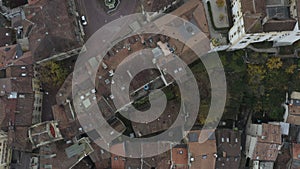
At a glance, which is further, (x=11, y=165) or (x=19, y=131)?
A: (x=11, y=165)

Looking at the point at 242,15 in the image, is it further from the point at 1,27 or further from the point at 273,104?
the point at 1,27

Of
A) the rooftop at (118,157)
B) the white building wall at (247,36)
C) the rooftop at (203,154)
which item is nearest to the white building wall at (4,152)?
the rooftop at (118,157)

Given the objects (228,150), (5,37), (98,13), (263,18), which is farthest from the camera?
(98,13)

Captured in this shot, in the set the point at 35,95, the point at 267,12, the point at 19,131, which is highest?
the point at 267,12

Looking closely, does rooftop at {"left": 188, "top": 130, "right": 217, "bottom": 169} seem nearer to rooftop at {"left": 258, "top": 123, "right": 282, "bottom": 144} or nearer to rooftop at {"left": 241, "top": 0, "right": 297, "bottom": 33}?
rooftop at {"left": 258, "top": 123, "right": 282, "bottom": 144}

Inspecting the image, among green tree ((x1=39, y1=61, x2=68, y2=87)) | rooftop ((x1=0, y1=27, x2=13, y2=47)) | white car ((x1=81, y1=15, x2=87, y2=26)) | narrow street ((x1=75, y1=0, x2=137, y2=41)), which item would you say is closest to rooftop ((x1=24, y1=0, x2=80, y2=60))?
green tree ((x1=39, y1=61, x2=68, y2=87))

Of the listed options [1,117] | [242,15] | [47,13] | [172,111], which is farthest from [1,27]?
[242,15]

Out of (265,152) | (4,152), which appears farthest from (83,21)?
(265,152)

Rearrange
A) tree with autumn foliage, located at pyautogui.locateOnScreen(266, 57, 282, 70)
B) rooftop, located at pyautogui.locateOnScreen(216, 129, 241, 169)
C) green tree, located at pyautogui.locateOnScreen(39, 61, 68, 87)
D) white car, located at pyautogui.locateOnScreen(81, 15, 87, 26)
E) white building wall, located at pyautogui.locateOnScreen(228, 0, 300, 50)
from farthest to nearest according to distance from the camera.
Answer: white car, located at pyautogui.locateOnScreen(81, 15, 87, 26) < green tree, located at pyautogui.locateOnScreen(39, 61, 68, 87) < rooftop, located at pyautogui.locateOnScreen(216, 129, 241, 169) < tree with autumn foliage, located at pyautogui.locateOnScreen(266, 57, 282, 70) < white building wall, located at pyautogui.locateOnScreen(228, 0, 300, 50)

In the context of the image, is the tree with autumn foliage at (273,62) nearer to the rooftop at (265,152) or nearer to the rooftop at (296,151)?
the rooftop at (265,152)

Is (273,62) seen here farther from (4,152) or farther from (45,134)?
(4,152)

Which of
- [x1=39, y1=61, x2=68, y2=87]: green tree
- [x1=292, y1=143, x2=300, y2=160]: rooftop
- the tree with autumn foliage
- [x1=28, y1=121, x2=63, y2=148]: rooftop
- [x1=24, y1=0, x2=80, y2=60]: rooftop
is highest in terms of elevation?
[x1=24, y1=0, x2=80, y2=60]: rooftop
